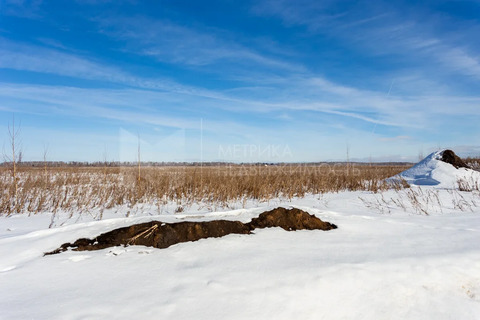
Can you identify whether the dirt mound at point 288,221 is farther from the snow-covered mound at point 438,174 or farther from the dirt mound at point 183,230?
the snow-covered mound at point 438,174

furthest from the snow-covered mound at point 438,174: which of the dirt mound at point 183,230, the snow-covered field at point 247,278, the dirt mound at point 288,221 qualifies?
the dirt mound at point 183,230

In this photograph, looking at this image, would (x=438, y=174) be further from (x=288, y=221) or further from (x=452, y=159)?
(x=288, y=221)

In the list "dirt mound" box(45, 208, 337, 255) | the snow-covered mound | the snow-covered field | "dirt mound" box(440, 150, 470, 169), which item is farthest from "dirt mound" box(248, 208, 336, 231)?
"dirt mound" box(440, 150, 470, 169)

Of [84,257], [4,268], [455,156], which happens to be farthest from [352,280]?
[455,156]

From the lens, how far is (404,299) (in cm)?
184

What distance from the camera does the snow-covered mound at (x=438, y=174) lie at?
8.46 meters

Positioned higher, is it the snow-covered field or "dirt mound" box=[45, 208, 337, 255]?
"dirt mound" box=[45, 208, 337, 255]

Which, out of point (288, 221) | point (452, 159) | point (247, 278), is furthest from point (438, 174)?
point (247, 278)

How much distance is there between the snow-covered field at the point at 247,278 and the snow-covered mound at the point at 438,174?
23.1ft

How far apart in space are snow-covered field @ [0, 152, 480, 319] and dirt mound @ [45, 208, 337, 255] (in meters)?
0.11

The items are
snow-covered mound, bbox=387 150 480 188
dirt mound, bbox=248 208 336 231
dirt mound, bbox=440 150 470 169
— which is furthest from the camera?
dirt mound, bbox=440 150 470 169

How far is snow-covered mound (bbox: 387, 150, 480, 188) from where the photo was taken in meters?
8.46

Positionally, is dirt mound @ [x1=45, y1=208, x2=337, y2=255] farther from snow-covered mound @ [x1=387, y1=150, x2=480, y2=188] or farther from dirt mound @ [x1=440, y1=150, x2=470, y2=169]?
dirt mound @ [x1=440, y1=150, x2=470, y2=169]

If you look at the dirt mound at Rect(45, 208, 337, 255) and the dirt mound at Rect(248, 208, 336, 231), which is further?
the dirt mound at Rect(248, 208, 336, 231)
